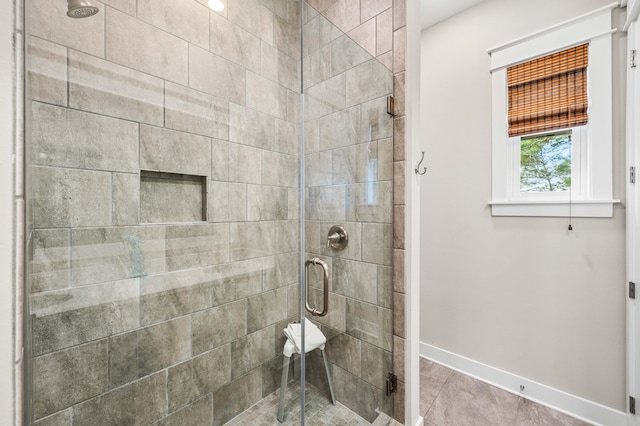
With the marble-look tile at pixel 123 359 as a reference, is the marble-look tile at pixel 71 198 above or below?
above

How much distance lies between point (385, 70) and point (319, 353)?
1.50 meters

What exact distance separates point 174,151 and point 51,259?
24.5 inches

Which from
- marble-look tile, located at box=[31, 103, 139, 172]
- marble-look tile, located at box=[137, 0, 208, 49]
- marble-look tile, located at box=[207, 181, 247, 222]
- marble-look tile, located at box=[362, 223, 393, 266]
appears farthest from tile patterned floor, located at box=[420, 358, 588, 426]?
marble-look tile, located at box=[137, 0, 208, 49]

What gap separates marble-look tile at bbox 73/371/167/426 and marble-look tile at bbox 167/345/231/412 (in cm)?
4

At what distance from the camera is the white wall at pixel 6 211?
53 cm

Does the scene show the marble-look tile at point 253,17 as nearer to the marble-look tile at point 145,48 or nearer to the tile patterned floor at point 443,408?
the marble-look tile at point 145,48

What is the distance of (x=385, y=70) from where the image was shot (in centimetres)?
147

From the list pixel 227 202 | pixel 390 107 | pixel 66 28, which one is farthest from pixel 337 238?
pixel 66 28

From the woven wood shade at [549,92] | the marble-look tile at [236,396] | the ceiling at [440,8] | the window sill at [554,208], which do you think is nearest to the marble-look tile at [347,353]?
the marble-look tile at [236,396]

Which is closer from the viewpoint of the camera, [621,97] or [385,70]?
[385,70]

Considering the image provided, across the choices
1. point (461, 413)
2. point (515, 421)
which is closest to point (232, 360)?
point (461, 413)

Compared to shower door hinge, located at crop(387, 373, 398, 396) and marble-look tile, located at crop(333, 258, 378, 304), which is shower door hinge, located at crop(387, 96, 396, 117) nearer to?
marble-look tile, located at crop(333, 258, 378, 304)

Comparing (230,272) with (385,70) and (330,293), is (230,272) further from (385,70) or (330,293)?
(385,70)

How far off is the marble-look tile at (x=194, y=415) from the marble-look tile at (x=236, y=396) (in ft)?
0.10
